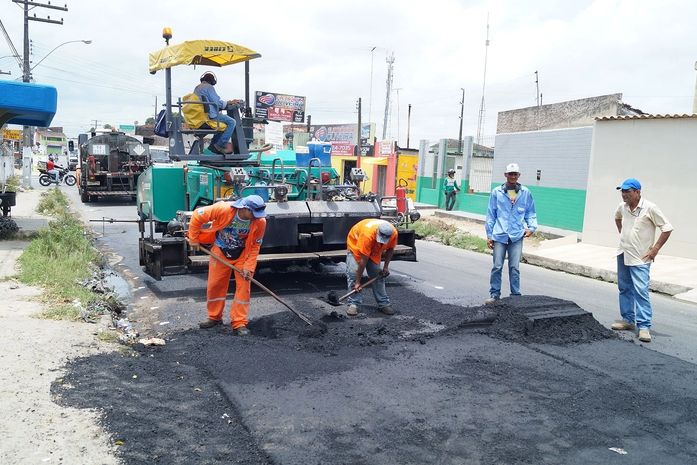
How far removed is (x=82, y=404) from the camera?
356cm

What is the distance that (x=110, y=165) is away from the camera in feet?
69.2

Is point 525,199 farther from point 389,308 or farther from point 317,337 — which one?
point 317,337

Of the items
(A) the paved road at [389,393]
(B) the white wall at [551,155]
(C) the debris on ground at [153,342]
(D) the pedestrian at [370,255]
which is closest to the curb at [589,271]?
(A) the paved road at [389,393]

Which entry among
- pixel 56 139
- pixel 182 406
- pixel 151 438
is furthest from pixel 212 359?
pixel 56 139

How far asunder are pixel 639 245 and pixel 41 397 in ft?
17.0

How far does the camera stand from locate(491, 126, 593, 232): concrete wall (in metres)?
14.4

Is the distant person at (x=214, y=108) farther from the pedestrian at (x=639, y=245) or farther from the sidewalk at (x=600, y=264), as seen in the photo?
the sidewalk at (x=600, y=264)

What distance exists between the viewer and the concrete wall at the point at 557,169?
47.3 ft

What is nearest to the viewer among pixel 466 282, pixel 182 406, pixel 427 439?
pixel 427 439

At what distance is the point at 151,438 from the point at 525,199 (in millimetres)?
4674

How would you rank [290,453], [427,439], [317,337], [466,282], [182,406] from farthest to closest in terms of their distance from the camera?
[466,282]
[317,337]
[182,406]
[427,439]
[290,453]

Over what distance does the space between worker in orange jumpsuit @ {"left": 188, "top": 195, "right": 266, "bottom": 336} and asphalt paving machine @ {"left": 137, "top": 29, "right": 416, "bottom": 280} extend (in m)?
0.94

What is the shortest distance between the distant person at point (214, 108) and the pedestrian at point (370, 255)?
8.67 ft

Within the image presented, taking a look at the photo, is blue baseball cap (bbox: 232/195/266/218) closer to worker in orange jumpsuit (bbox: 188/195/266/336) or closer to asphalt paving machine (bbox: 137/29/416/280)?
worker in orange jumpsuit (bbox: 188/195/266/336)
